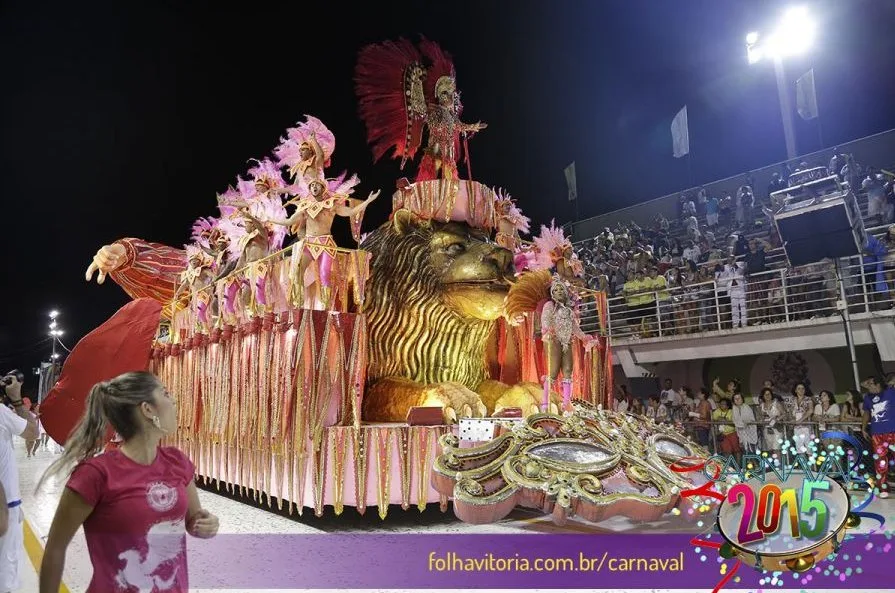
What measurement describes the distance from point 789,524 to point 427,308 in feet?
12.6

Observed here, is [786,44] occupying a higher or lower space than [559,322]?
higher

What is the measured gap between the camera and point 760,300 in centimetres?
938

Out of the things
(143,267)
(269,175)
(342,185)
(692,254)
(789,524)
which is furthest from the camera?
(692,254)

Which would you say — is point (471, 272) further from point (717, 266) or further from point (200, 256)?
point (717, 266)

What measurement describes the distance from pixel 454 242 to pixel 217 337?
2829 mm

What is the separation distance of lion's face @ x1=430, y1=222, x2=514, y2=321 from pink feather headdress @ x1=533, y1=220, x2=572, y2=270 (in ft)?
1.71

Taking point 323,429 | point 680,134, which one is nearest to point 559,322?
point 323,429

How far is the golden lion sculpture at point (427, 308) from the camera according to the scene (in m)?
6.05

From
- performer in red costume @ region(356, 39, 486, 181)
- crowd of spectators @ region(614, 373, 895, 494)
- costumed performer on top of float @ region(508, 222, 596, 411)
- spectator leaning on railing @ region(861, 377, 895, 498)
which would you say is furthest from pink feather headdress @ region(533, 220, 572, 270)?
spectator leaning on railing @ region(861, 377, 895, 498)

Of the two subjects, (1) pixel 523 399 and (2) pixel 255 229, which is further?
(2) pixel 255 229

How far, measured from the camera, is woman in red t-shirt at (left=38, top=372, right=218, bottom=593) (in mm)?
1737

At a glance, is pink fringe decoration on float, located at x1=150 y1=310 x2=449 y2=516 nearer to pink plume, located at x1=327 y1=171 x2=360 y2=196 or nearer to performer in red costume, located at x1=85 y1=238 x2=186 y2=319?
pink plume, located at x1=327 y1=171 x2=360 y2=196

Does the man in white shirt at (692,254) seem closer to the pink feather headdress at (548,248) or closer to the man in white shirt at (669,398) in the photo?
the man in white shirt at (669,398)

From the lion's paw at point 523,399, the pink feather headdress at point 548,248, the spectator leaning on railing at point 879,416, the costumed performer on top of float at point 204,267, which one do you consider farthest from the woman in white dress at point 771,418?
the costumed performer on top of float at point 204,267
